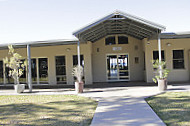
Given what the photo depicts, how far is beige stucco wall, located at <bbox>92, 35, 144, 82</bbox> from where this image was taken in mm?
14000

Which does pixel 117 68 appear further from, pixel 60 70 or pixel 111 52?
pixel 60 70

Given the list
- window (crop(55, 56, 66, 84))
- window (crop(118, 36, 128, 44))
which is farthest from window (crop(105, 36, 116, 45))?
window (crop(55, 56, 66, 84))

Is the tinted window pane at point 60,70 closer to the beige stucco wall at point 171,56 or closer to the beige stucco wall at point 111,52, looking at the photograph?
the beige stucco wall at point 111,52

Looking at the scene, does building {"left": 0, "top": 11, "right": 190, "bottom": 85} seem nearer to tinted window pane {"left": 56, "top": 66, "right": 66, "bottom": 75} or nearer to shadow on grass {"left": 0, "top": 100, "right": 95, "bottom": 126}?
→ tinted window pane {"left": 56, "top": 66, "right": 66, "bottom": 75}

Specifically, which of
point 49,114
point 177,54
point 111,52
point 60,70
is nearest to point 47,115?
point 49,114

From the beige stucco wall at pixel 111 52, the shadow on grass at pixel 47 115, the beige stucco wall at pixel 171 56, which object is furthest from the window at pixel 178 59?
the shadow on grass at pixel 47 115

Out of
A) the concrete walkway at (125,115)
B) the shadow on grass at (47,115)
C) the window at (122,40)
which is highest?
the window at (122,40)

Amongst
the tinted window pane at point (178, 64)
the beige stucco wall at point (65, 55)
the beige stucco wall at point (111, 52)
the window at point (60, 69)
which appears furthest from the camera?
the beige stucco wall at point (111, 52)

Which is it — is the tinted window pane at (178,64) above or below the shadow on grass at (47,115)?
above

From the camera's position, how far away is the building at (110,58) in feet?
41.7

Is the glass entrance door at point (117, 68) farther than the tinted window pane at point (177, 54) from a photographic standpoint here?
Yes

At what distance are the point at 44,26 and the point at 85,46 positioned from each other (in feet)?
16.0

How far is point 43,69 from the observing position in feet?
45.7

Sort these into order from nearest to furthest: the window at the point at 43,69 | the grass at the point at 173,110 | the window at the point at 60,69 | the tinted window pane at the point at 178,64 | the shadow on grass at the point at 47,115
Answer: the grass at the point at 173,110
the shadow on grass at the point at 47,115
the tinted window pane at the point at 178,64
the window at the point at 60,69
the window at the point at 43,69
